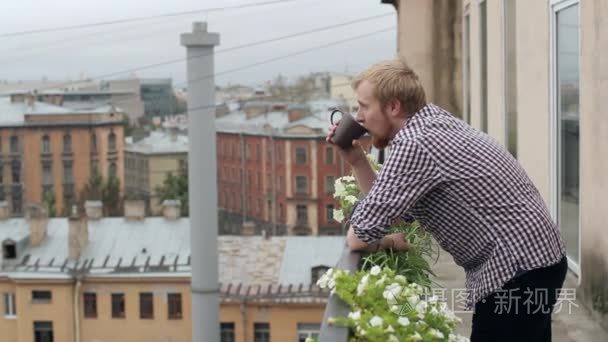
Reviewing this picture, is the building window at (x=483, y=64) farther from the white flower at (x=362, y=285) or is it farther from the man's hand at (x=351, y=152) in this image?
the white flower at (x=362, y=285)

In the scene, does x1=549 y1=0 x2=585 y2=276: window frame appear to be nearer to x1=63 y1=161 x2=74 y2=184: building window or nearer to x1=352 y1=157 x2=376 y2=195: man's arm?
x1=352 y1=157 x2=376 y2=195: man's arm

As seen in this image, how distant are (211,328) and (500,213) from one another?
56.6 feet

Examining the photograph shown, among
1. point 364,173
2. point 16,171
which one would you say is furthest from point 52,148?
point 364,173

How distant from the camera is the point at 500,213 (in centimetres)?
200

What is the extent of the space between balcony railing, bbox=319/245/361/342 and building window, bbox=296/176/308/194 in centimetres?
3498

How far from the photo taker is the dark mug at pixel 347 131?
2.27 metres

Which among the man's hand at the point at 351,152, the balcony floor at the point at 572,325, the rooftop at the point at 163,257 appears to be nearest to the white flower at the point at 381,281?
the man's hand at the point at 351,152

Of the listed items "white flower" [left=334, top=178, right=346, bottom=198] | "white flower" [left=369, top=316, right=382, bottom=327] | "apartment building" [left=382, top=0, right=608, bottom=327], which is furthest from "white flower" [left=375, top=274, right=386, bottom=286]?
"apartment building" [left=382, top=0, right=608, bottom=327]

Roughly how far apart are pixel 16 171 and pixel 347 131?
4876 centimetres

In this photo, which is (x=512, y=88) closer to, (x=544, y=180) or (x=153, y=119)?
(x=544, y=180)

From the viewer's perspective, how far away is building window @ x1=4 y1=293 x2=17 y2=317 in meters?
39.2

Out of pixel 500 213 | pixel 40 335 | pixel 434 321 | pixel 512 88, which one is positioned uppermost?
pixel 512 88

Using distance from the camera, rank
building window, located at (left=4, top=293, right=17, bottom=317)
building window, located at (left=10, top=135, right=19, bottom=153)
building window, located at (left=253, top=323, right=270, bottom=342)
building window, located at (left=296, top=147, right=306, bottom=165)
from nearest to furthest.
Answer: building window, located at (left=253, top=323, right=270, bottom=342)
building window, located at (left=296, top=147, right=306, bottom=165)
building window, located at (left=4, top=293, right=17, bottom=317)
building window, located at (left=10, top=135, right=19, bottom=153)

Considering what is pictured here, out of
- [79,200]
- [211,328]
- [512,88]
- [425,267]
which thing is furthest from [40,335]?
[425,267]
